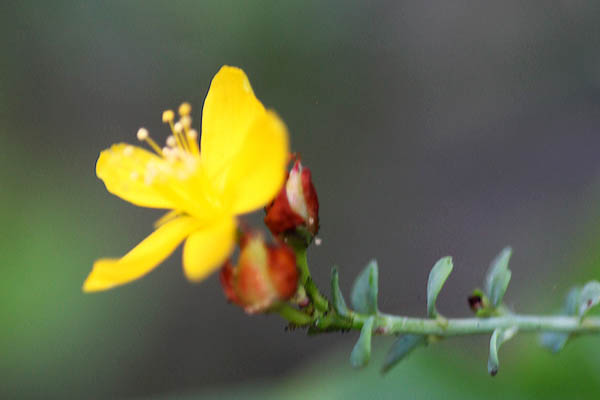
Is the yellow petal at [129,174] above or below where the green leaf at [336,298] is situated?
above

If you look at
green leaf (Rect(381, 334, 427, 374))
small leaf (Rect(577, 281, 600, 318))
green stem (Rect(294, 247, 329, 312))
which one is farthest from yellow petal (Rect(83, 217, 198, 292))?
small leaf (Rect(577, 281, 600, 318))

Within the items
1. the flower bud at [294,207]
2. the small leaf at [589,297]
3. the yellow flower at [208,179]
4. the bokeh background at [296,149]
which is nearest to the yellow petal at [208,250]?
the yellow flower at [208,179]

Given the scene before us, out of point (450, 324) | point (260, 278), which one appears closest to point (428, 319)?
point (450, 324)

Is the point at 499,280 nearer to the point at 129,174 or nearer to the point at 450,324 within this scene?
the point at 450,324

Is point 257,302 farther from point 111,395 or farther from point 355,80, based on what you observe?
point 355,80

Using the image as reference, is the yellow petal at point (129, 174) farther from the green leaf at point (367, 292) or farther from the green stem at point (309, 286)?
the green leaf at point (367, 292)

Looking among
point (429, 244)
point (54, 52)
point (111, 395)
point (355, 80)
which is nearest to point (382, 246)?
point (429, 244)
